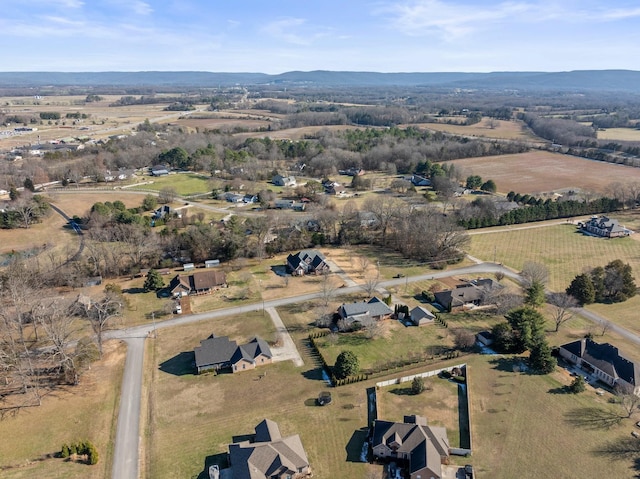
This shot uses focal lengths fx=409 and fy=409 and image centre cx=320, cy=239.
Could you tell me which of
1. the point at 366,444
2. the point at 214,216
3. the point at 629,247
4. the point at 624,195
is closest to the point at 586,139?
the point at 624,195

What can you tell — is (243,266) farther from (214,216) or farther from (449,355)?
(449,355)

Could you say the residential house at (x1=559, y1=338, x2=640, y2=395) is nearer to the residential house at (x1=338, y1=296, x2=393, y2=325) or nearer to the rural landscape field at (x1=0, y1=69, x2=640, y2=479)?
the rural landscape field at (x1=0, y1=69, x2=640, y2=479)

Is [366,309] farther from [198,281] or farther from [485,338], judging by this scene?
[198,281]

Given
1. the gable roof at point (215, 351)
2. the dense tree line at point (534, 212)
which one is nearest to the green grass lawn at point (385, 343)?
the gable roof at point (215, 351)

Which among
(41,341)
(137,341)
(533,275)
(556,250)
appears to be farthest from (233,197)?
(556,250)

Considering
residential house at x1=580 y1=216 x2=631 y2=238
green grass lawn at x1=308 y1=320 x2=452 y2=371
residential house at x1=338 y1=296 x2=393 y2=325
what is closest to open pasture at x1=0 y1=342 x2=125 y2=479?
green grass lawn at x1=308 y1=320 x2=452 y2=371
